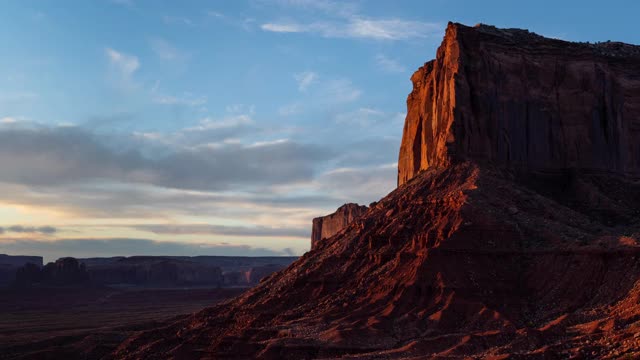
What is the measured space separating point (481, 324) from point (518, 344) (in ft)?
25.0

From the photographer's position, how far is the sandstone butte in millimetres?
45844

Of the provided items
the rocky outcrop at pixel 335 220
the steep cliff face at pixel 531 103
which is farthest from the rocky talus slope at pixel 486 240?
the rocky outcrop at pixel 335 220

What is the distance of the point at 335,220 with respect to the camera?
505 feet

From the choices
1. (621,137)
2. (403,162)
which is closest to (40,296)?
(403,162)

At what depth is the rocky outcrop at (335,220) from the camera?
144m

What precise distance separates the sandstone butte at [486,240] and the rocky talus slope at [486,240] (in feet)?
0.43

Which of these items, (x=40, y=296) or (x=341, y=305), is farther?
(x=40, y=296)

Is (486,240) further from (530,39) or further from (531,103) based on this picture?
(530,39)

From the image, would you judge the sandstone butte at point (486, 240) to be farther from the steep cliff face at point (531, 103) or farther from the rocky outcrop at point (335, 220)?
the rocky outcrop at point (335, 220)

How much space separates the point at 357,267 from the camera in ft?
191

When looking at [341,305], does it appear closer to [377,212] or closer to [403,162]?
[377,212]

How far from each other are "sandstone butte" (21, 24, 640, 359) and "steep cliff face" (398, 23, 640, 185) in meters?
0.13

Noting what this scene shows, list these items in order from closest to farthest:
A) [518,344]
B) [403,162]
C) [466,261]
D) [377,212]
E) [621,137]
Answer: [518,344] < [466,261] < [377,212] < [621,137] < [403,162]

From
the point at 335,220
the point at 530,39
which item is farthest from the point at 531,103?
the point at 335,220
